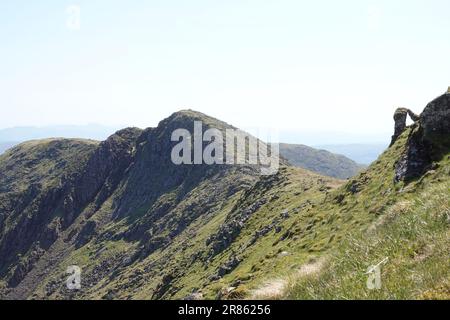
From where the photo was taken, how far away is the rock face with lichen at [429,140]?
27594mm

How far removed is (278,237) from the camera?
51594 mm

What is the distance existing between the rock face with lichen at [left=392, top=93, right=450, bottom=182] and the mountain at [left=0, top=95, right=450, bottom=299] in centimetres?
8

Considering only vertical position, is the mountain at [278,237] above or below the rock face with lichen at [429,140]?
below

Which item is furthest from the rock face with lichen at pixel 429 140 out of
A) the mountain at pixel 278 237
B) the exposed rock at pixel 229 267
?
the exposed rock at pixel 229 267

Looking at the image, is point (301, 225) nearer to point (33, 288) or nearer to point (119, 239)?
point (119, 239)

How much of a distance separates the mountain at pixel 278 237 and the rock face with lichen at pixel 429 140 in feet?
0.26

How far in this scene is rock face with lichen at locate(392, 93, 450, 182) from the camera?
27.6m

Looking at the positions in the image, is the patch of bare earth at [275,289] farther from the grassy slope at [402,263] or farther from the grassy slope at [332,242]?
the grassy slope at [402,263]

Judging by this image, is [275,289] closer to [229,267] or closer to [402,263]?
[402,263]

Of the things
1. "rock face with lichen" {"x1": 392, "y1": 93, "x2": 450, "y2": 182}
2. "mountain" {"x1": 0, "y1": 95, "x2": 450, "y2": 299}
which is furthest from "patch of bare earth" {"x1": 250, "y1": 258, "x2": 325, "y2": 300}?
"rock face with lichen" {"x1": 392, "y1": 93, "x2": 450, "y2": 182}

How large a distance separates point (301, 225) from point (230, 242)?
27145mm

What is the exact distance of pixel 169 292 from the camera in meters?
74.2

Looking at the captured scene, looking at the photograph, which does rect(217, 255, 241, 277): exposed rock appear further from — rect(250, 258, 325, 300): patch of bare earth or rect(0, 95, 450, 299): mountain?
rect(250, 258, 325, 300): patch of bare earth
